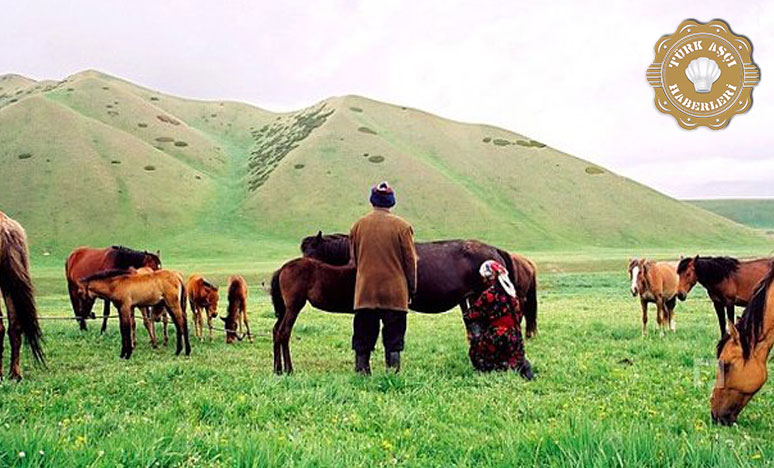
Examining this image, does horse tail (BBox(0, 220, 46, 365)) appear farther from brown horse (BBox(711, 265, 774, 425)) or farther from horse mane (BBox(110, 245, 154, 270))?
brown horse (BBox(711, 265, 774, 425))

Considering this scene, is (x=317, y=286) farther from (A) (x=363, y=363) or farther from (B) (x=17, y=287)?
(B) (x=17, y=287)

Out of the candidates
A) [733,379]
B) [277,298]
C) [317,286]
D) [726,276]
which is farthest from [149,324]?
[726,276]

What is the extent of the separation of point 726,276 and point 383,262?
6877 millimetres

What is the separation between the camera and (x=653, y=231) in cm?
8031

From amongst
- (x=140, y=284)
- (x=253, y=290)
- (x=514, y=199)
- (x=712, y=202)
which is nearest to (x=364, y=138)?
(x=514, y=199)

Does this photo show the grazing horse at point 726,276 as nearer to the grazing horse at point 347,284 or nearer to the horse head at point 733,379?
the grazing horse at point 347,284

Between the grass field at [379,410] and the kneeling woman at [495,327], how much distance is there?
0.37 meters

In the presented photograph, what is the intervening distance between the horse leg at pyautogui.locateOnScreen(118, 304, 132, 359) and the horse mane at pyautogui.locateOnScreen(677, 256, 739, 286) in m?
10.2

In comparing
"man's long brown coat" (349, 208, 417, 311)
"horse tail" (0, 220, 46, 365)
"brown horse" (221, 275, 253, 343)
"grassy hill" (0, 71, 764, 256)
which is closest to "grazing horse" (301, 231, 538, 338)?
"man's long brown coat" (349, 208, 417, 311)

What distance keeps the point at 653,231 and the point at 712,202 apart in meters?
136

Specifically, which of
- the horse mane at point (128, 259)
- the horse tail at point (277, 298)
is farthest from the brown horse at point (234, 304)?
the horse tail at point (277, 298)

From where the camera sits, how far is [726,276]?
36.7ft

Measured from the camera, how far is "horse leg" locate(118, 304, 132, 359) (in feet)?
33.8

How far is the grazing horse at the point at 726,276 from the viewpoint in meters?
10.9
